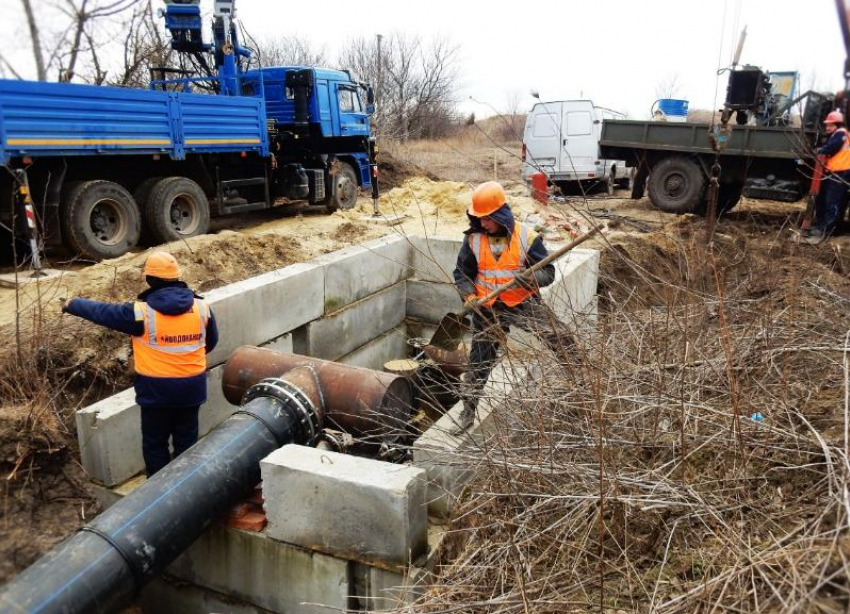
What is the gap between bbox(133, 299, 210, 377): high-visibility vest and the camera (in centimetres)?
409

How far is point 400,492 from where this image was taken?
11.0ft

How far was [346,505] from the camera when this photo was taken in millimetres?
3523

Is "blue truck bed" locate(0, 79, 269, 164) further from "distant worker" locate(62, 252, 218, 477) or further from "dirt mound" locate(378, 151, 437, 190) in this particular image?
"dirt mound" locate(378, 151, 437, 190)

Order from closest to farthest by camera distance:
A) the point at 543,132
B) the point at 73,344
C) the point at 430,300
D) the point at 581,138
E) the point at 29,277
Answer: the point at 73,344 → the point at 29,277 → the point at 430,300 → the point at 581,138 → the point at 543,132

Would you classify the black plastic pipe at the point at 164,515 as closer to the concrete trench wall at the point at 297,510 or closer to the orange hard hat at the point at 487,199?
the concrete trench wall at the point at 297,510

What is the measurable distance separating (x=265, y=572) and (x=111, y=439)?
4.47 feet

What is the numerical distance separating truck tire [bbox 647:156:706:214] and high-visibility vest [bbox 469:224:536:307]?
8521mm

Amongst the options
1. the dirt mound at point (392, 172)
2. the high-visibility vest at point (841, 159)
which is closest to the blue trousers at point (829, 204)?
the high-visibility vest at point (841, 159)

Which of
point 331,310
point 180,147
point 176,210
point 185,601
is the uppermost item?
point 180,147

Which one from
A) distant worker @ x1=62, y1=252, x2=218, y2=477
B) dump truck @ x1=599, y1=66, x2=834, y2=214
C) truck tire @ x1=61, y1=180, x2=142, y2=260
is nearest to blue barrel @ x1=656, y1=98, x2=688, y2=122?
dump truck @ x1=599, y1=66, x2=834, y2=214

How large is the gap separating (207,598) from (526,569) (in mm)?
2542

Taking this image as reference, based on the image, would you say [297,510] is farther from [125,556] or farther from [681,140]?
[681,140]

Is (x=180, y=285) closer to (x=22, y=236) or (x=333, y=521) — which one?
(x=333, y=521)

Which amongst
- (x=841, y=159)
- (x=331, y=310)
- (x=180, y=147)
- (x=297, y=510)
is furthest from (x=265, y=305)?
(x=841, y=159)
